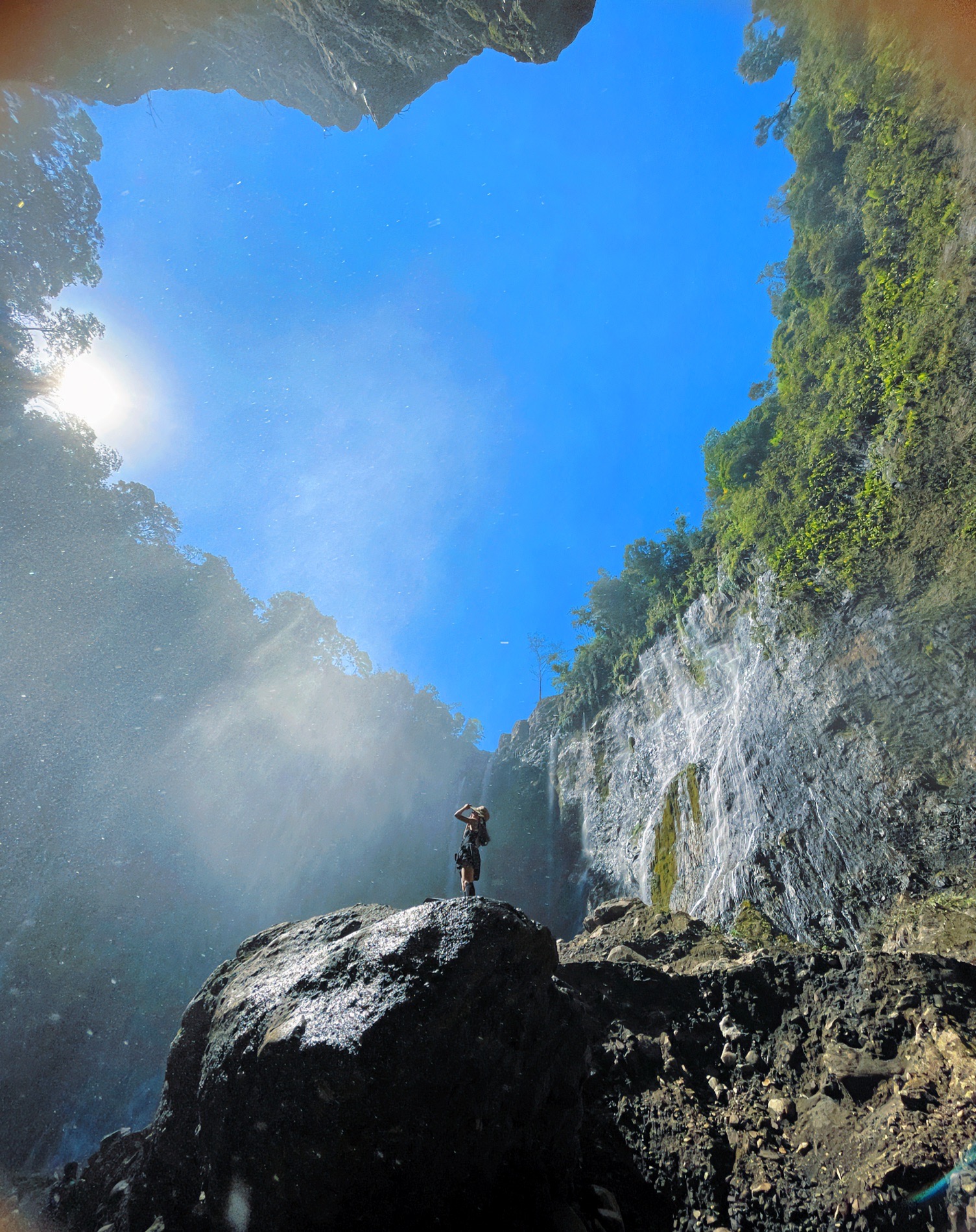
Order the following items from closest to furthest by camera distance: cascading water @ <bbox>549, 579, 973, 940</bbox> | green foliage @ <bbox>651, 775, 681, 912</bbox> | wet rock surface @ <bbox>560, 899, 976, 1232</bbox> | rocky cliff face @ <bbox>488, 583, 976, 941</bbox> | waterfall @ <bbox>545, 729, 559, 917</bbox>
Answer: wet rock surface @ <bbox>560, 899, 976, 1232</bbox> → rocky cliff face @ <bbox>488, 583, 976, 941</bbox> → cascading water @ <bbox>549, 579, 973, 940</bbox> → green foliage @ <bbox>651, 775, 681, 912</bbox> → waterfall @ <bbox>545, 729, 559, 917</bbox>

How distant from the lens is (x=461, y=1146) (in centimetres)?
278

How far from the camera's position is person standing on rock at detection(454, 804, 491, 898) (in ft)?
24.3

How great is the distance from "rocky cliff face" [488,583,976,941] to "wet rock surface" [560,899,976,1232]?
7.59ft

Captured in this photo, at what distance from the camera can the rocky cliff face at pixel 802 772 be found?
21.9 feet

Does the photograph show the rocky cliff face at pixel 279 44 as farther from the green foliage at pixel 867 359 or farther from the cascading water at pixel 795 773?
the cascading water at pixel 795 773

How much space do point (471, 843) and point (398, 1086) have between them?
4.99 m

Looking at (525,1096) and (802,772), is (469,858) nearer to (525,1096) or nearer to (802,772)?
(525,1096)

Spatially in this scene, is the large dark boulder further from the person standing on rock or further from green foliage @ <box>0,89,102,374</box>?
green foliage @ <box>0,89,102,374</box>

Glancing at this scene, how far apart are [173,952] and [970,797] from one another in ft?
76.8

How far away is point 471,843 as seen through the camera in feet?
24.8

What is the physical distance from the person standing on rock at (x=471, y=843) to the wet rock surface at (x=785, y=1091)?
2.12 m

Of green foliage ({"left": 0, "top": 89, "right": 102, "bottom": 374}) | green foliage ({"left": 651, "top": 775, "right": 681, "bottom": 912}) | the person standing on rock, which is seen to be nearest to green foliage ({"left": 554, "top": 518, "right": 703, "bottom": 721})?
green foliage ({"left": 651, "top": 775, "right": 681, "bottom": 912})

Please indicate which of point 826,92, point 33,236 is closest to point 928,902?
point 826,92

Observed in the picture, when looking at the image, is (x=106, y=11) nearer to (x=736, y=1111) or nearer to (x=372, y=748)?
(x=736, y=1111)
